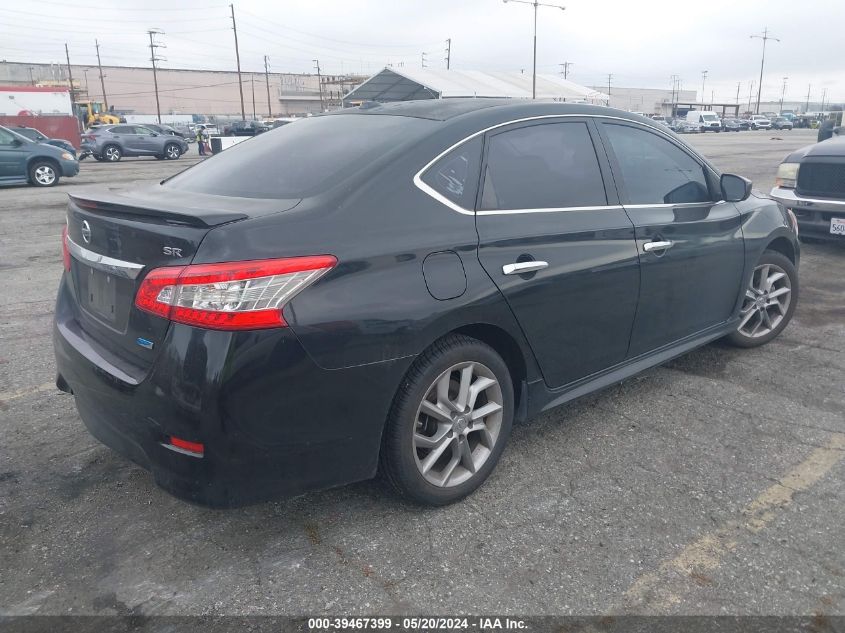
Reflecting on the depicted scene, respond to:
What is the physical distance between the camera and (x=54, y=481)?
322 centimetres

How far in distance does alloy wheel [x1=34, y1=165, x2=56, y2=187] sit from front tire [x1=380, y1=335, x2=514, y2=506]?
17.4 meters

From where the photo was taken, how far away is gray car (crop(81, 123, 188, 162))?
1167 inches

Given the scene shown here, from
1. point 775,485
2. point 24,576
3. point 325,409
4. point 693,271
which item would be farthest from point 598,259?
point 24,576

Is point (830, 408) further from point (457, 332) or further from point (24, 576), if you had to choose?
point (24, 576)

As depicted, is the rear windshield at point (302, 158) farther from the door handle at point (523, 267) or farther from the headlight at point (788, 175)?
the headlight at point (788, 175)

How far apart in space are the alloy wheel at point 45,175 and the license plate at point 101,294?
54.7 feet

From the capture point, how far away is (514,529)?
2.86 m

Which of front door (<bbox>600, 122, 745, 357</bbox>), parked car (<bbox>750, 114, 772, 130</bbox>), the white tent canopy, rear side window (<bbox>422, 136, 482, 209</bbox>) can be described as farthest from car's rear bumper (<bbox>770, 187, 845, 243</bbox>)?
parked car (<bbox>750, 114, 772, 130</bbox>)

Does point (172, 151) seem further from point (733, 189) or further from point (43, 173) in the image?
point (733, 189)

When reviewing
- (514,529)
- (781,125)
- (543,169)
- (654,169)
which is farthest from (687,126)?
(514,529)

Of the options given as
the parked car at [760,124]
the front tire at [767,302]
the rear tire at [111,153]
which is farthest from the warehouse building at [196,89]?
the front tire at [767,302]

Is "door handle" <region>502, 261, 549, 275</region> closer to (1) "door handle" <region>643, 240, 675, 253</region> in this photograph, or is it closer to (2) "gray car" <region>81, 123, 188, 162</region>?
(1) "door handle" <region>643, 240, 675, 253</region>

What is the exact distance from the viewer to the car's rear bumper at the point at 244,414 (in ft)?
7.62

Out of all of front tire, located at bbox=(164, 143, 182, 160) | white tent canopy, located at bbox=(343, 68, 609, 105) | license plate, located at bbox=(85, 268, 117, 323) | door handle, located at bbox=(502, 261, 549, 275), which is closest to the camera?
license plate, located at bbox=(85, 268, 117, 323)
